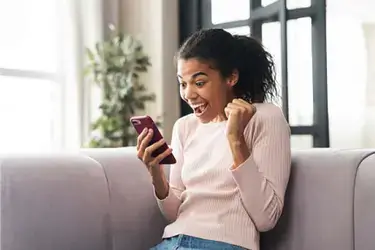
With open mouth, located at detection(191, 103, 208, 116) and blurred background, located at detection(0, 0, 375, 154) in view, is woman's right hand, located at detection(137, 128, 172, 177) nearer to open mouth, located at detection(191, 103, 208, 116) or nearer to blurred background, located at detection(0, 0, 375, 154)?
open mouth, located at detection(191, 103, 208, 116)

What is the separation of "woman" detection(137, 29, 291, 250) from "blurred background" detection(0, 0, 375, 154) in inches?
47.6

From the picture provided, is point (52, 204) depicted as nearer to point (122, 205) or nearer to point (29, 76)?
point (122, 205)

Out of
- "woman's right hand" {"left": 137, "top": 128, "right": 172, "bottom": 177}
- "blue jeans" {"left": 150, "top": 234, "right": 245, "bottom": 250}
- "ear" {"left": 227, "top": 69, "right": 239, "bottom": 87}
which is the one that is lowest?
"blue jeans" {"left": 150, "top": 234, "right": 245, "bottom": 250}

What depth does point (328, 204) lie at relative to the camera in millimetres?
1594

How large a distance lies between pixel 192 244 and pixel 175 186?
267 mm

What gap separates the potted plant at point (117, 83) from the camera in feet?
11.0

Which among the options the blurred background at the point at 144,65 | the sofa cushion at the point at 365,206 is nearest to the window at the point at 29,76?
the blurred background at the point at 144,65

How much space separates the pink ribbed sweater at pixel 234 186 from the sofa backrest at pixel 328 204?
78 mm

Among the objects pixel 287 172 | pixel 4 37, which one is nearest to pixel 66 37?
pixel 4 37

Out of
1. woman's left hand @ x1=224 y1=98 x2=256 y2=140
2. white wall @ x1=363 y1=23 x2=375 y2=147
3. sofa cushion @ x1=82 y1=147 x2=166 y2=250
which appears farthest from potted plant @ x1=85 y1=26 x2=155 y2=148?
woman's left hand @ x1=224 y1=98 x2=256 y2=140

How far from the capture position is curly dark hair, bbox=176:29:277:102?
176 cm

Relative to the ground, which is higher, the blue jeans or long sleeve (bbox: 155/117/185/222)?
long sleeve (bbox: 155/117/185/222)

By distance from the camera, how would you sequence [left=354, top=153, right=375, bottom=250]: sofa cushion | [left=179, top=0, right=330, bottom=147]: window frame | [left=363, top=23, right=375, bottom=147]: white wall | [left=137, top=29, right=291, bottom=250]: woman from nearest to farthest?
[left=354, top=153, right=375, bottom=250]: sofa cushion, [left=137, top=29, right=291, bottom=250]: woman, [left=363, top=23, right=375, bottom=147]: white wall, [left=179, top=0, right=330, bottom=147]: window frame

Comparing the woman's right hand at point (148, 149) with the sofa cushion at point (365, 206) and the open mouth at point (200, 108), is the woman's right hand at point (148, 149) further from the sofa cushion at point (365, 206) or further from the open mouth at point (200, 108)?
the sofa cushion at point (365, 206)
